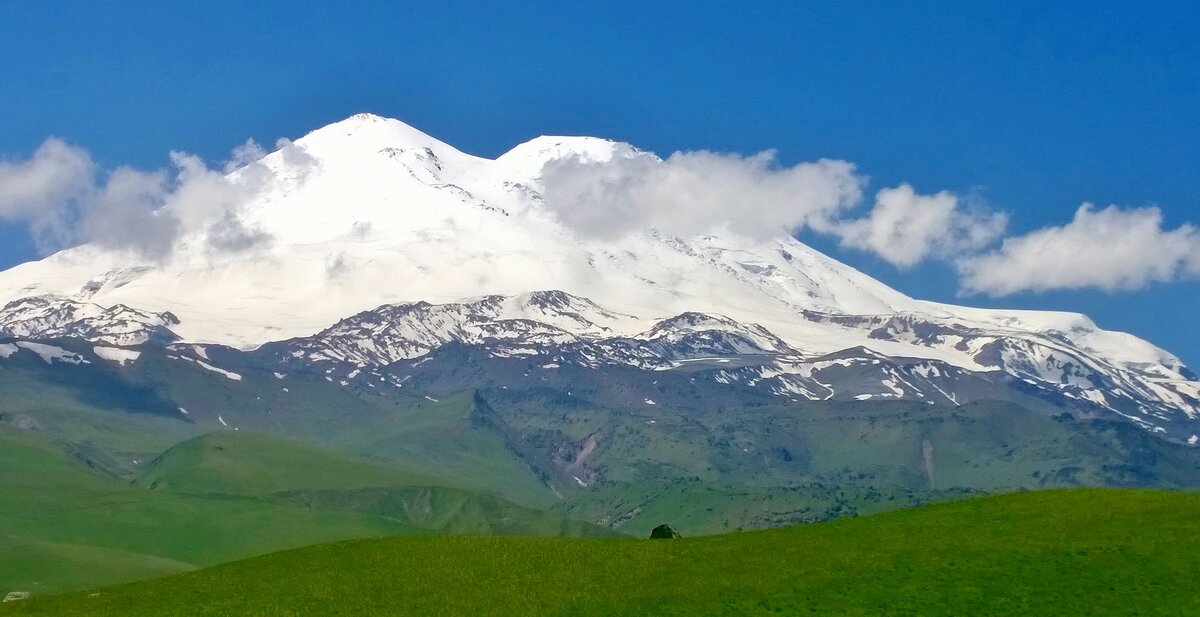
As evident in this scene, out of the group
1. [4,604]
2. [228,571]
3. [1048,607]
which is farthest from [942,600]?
[4,604]

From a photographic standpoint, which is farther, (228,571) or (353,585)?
(228,571)

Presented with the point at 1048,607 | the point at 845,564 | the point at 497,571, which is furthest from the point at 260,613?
the point at 1048,607

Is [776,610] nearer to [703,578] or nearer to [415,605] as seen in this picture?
[703,578]

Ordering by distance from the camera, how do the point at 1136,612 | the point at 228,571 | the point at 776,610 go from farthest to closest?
1. the point at 228,571
2. the point at 776,610
3. the point at 1136,612

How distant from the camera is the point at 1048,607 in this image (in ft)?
260

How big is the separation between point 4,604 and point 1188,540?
223ft

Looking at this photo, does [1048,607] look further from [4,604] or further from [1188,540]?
[4,604]

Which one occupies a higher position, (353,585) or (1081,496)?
(1081,496)

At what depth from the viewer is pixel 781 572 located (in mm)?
91250

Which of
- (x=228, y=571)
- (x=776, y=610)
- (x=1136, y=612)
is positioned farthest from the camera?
(x=228, y=571)

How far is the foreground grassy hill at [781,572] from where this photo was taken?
8275 cm

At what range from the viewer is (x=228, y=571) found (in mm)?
103750

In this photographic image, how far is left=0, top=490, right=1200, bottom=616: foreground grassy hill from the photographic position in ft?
271

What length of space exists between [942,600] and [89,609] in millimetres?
47680
